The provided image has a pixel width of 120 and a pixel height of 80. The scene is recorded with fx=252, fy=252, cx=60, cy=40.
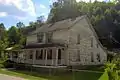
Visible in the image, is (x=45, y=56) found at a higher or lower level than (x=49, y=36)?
lower

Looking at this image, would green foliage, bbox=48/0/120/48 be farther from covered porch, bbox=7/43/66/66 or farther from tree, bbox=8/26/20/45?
covered porch, bbox=7/43/66/66

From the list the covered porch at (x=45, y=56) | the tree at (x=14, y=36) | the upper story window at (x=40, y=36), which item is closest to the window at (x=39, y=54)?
the covered porch at (x=45, y=56)

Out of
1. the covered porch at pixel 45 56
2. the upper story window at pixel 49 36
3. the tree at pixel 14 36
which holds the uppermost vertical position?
the tree at pixel 14 36

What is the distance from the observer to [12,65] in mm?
38969

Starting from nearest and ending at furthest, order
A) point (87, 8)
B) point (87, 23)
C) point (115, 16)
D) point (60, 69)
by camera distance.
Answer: point (60, 69) → point (87, 23) → point (115, 16) → point (87, 8)

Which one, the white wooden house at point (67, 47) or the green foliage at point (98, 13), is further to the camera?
the green foliage at point (98, 13)

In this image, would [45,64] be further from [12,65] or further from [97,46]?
[97,46]

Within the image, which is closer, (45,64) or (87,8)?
(45,64)

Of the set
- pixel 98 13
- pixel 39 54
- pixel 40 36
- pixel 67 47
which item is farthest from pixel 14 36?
pixel 67 47

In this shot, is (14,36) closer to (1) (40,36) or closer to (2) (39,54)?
(1) (40,36)

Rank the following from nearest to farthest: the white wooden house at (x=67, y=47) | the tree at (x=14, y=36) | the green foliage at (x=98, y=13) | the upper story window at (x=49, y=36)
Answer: the white wooden house at (x=67, y=47), the upper story window at (x=49, y=36), the green foliage at (x=98, y=13), the tree at (x=14, y=36)

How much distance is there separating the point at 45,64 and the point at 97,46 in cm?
1053

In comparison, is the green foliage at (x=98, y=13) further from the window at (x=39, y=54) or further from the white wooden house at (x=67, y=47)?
the window at (x=39, y=54)

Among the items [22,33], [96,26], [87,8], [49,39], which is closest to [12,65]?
[49,39]
